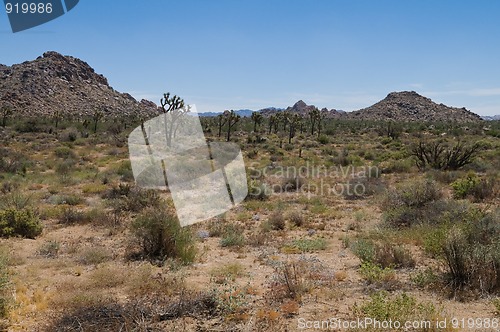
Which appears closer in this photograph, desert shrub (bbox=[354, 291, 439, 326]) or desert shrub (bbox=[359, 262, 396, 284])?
desert shrub (bbox=[354, 291, 439, 326])

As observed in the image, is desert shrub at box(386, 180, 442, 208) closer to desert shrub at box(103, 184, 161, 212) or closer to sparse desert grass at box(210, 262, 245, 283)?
sparse desert grass at box(210, 262, 245, 283)

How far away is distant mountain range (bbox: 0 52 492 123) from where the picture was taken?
2763 inches

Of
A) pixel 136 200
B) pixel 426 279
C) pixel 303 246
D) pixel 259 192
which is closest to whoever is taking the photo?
pixel 426 279

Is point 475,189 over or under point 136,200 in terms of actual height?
over

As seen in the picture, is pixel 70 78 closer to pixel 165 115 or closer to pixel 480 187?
pixel 165 115

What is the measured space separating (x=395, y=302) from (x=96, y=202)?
11849 mm

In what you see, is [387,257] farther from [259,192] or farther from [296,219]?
[259,192]

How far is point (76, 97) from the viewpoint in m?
82.1

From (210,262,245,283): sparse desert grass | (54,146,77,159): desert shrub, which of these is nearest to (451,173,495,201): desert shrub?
(210,262,245,283): sparse desert grass

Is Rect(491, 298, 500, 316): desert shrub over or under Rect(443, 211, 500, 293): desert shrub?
under

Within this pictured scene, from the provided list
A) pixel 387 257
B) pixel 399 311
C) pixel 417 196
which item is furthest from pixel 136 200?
pixel 399 311

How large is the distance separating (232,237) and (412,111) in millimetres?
97462

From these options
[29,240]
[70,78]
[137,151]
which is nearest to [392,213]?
[29,240]

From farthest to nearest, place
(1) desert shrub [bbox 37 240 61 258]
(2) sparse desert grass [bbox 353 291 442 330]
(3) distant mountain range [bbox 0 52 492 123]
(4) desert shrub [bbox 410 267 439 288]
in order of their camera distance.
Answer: (3) distant mountain range [bbox 0 52 492 123] → (1) desert shrub [bbox 37 240 61 258] → (4) desert shrub [bbox 410 267 439 288] → (2) sparse desert grass [bbox 353 291 442 330]
